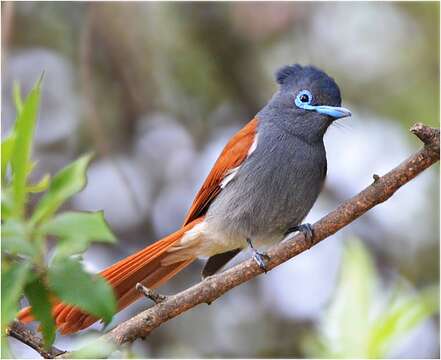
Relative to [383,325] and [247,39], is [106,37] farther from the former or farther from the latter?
[383,325]

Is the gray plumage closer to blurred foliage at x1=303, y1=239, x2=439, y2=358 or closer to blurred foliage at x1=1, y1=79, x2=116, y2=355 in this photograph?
blurred foliage at x1=303, y1=239, x2=439, y2=358

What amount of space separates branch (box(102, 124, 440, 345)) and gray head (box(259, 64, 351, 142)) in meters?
0.82

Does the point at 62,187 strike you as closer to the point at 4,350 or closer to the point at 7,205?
the point at 7,205

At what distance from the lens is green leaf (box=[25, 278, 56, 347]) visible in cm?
127

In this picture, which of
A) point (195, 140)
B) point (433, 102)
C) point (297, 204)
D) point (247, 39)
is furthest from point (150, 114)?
point (297, 204)

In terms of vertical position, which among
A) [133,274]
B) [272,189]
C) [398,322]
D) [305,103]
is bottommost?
[398,322]

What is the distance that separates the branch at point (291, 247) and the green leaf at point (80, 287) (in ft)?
3.06

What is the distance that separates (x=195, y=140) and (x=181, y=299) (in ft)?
9.83

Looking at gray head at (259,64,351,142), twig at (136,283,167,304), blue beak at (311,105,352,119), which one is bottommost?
twig at (136,283,167,304)

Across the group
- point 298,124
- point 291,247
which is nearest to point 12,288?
point 291,247

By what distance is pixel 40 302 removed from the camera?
1.29 m

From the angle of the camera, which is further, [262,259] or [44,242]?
[262,259]

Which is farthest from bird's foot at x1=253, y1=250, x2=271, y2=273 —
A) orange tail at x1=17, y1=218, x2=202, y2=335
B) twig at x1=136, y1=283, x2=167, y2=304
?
orange tail at x1=17, y1=218, x2=202, y2=335

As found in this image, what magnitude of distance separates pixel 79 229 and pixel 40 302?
0.63ft
